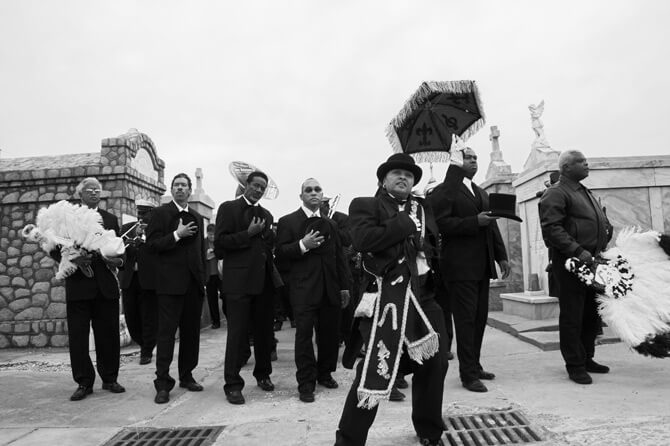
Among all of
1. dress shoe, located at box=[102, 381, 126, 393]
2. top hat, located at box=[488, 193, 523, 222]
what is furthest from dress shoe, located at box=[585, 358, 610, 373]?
dress shoe, located at box=[102, 381, 126, 393]

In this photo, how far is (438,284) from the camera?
541 cm

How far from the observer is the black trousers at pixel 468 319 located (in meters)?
4.57

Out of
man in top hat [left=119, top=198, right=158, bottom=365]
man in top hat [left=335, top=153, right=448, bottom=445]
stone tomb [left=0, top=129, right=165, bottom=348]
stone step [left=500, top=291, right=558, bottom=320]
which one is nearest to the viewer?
man in top hat [left=335, top=153, right=448, bottom=445]

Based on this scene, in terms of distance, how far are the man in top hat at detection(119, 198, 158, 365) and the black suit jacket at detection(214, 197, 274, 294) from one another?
166cm

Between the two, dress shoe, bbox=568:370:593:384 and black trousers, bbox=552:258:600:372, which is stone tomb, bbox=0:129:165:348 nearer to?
black trousers, bbox=552:258:600:372

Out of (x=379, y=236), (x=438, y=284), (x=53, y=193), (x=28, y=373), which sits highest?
(x=53, y=193)

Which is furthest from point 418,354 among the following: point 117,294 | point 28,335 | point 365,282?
point 28,335

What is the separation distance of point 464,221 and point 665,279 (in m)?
1.80

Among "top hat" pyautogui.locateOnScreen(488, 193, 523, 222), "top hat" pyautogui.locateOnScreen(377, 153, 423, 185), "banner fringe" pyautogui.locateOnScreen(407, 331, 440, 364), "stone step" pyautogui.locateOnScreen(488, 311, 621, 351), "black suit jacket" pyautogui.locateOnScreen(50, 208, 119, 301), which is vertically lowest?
"stone step" pyautogui.locateOnScreen(488, 311, 621, 351)

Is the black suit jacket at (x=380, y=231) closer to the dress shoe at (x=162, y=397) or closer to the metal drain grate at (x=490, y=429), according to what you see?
the metal drain grate at (x=490, y=429)

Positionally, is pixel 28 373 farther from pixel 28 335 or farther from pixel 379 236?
pixel 379 236

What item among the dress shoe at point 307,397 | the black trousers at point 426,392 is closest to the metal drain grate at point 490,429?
the black trousers at point 426,392

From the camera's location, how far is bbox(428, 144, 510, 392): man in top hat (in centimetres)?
456

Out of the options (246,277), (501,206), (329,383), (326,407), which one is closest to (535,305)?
(501,206)
